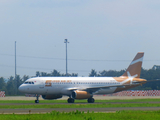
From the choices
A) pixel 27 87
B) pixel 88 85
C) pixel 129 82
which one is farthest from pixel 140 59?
pixel 27 87

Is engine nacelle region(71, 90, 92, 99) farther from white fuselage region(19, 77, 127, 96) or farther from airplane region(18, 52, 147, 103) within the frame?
white fuselage region(19, 77, 127, 96)

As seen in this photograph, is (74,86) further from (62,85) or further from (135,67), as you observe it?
(135,67)

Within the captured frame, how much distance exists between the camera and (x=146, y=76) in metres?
114

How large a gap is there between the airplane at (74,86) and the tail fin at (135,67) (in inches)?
14.5

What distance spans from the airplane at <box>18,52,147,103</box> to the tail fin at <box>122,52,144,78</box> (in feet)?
1.21

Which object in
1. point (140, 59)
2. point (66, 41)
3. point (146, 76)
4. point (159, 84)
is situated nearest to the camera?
point (140, 59)

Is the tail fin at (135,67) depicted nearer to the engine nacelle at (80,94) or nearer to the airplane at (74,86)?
the airplane at (74,86)

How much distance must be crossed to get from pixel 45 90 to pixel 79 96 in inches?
207

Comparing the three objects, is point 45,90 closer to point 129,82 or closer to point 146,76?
point 129,82

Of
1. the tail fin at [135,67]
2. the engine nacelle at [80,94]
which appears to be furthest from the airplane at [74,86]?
the tail fin at [135,67]

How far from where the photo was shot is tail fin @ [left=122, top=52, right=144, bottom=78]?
57.8 m

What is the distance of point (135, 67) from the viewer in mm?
58250

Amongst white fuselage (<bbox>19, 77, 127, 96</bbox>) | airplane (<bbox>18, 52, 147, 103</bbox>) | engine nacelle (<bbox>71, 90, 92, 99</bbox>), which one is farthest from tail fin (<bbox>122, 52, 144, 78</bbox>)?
engine nacelle (<bbox>71, 90, 92, 99</bbox>)

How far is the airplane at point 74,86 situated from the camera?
160 feet
